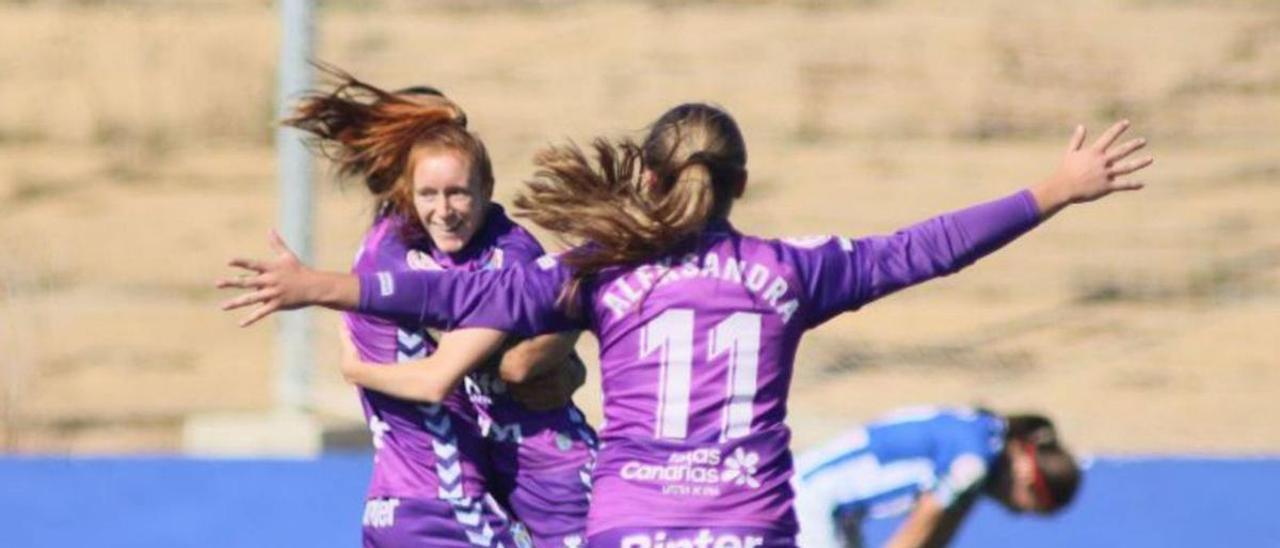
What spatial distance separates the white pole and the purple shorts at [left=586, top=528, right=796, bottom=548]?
476cm

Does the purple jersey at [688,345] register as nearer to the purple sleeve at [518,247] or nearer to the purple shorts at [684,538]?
the purple shorts at [684,538]

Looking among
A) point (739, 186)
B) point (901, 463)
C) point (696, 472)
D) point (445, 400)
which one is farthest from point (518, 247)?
point (901, 463)

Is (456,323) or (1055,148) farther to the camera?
(1055,148)

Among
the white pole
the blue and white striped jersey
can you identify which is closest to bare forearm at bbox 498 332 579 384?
the blue and white striped jersey

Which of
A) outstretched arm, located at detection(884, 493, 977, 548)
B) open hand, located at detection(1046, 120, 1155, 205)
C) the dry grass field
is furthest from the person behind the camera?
the dry grass field

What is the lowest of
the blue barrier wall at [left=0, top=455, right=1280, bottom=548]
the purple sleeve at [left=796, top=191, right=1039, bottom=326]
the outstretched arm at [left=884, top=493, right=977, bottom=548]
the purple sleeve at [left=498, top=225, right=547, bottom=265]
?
the blue barrier wall at [left=0, top=455, right=1280, bottom=548]

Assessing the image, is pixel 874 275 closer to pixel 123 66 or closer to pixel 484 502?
pixel 484 502

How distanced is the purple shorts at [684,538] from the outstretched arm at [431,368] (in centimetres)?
43

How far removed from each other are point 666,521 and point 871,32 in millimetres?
9454

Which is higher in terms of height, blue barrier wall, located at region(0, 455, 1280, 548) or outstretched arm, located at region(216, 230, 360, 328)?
outstretched arm, located at region(216, 230, 360, 328)

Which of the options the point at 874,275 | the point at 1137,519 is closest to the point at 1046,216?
the point at 874,275

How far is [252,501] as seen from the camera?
312 inches

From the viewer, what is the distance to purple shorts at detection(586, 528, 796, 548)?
15.2 ft

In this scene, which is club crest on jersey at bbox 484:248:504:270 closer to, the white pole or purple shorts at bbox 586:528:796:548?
purple shorts at bbox 586:528:796:548
